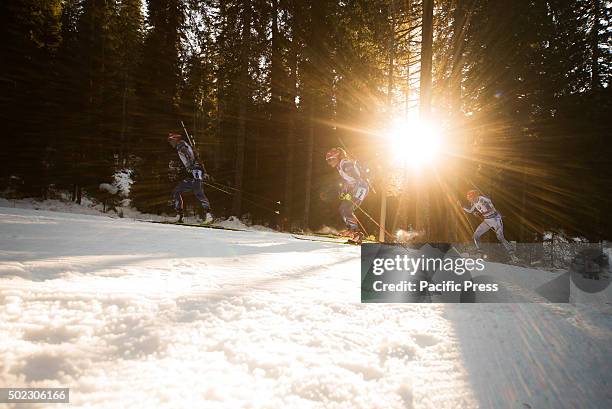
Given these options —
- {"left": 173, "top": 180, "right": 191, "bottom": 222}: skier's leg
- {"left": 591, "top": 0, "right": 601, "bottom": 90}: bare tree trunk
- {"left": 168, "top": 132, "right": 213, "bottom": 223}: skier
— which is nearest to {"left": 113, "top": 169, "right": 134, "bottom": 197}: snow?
{"left": 173, "top": 180, "right": 191, "bottom": 222}: skier's leg

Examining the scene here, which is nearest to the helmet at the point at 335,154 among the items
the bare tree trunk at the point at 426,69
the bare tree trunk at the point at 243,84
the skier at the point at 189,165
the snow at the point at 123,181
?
the bare tree trunk at the point at 426,69

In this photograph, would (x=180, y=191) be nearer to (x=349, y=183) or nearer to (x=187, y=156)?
(x=187, y=156)

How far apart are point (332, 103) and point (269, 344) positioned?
18699mm

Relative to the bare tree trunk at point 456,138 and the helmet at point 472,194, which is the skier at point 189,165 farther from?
the bare tree trunk at point 456,138

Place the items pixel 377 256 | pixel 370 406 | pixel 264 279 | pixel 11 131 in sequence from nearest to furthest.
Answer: pixel 370 406, pixel 264 279, pixel 377 256, pixel 11 131

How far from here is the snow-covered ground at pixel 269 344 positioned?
4.10 ft

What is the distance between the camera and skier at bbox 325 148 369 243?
852 cm

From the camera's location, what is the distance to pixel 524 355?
6.22 ft

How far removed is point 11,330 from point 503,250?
16664mm

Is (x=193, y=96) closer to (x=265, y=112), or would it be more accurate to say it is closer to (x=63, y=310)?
(x=265, y=112)

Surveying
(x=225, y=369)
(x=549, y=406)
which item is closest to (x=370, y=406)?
(x=225, y=369)

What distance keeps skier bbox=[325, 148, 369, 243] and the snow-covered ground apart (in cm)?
596

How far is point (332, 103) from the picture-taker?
18906mm

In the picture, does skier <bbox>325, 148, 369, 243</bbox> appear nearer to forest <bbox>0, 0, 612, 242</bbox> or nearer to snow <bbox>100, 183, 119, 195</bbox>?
forest <bbox>0, 0, 612, 242</bbox>
